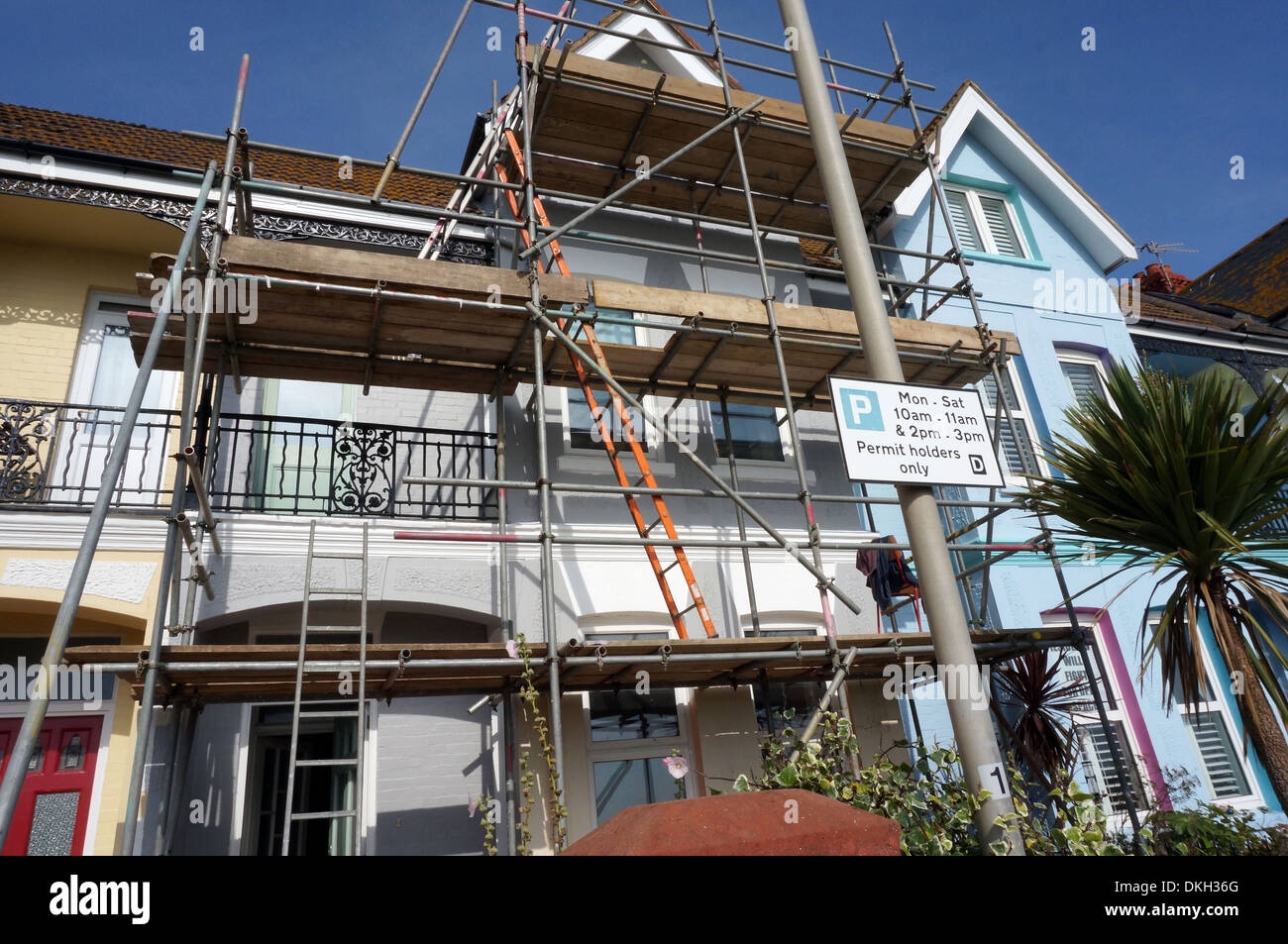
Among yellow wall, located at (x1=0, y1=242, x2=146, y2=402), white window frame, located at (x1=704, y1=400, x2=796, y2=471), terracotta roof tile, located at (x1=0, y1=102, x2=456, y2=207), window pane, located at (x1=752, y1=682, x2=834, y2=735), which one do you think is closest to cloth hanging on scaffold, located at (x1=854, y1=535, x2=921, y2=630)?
window pane, located at (x1=752, y1=682, x2=834, y2=735)

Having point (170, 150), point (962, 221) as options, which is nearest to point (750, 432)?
point (962, 221)

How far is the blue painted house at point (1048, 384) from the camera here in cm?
967

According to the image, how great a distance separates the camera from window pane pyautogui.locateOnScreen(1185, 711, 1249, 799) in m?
10.2

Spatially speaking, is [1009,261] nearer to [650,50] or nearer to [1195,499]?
[650,50]

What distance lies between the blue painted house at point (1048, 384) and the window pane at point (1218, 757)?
1cm

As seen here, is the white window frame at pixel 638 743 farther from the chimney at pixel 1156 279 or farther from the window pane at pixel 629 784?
the chimney at pixel 1156 279

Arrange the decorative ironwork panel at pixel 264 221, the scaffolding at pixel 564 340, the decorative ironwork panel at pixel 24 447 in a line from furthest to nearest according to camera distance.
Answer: the decorative ironwork panel at pixel 264 221, the decorative ironwork panel at pixel 24 447, the scaffolding at pixel 564 340

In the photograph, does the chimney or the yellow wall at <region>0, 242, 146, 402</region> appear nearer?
the yellow wall at <region>0, 242, 146, 402</region>

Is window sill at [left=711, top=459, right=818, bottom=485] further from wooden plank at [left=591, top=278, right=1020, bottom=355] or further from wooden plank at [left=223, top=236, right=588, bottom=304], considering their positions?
wooden plank at [left=223, top=236, right=588, bottom=304]

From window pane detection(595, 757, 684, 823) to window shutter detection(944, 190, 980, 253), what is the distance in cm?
885

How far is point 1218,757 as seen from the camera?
34.2 feet

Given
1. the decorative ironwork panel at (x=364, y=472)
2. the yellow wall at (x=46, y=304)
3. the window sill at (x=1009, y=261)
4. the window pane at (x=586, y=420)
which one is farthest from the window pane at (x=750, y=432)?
the yellow wall at (x=46, y=304)
